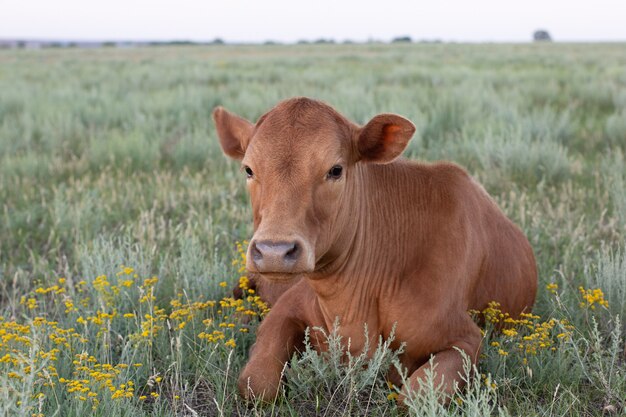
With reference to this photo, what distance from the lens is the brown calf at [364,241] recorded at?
320 centimetres

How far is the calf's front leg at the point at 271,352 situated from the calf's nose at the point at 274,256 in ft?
2.85

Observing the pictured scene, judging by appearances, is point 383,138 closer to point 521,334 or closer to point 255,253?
point 255,253

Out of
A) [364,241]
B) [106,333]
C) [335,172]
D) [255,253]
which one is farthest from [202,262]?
[255,253]

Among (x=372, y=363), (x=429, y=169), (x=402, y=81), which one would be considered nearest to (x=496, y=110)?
(x=402, y=81)

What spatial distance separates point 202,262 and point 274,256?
2.29 meters

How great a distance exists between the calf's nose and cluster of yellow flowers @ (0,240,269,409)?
0.82 meters

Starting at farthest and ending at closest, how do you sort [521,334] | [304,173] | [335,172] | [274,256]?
1. [521,334]
2. [335,172]
3. [304,173]
4. [274,256]

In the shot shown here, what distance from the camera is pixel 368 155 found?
3.53 m

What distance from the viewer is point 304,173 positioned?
10.5 feet

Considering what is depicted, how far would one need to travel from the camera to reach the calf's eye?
330 cm

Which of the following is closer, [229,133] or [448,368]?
[448,368]

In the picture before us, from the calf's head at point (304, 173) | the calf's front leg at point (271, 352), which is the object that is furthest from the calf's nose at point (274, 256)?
the calf's front leg at point (271, 352)

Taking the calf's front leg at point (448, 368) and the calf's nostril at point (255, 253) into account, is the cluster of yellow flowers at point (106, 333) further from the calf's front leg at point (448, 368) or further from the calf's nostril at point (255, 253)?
the calf's front leg at point (448, 368)

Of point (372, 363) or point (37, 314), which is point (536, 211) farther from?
point (37, 314)
